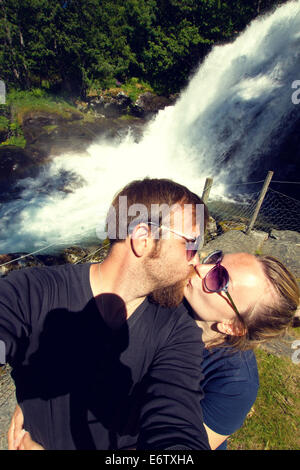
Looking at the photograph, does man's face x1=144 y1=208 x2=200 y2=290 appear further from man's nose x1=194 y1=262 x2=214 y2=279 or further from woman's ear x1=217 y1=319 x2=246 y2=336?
woman's ear x1=217 y1=319 x2=246 y2=336

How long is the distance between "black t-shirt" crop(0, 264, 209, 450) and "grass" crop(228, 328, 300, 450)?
1.94m

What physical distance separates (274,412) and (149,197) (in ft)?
10.7

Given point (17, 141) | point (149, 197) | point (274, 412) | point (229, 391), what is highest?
point (17, 141)

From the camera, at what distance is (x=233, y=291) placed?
1783 millimetres

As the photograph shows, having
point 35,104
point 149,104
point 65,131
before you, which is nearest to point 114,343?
point 65,131

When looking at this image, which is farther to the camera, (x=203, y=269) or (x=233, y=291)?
(x=203, y=269)

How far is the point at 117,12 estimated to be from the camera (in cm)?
2334

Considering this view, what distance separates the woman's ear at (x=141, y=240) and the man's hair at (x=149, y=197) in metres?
0.08

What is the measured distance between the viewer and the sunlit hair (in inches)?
63.4

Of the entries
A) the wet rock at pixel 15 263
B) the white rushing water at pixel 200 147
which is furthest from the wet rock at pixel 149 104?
the wet rock at pixel 15 263

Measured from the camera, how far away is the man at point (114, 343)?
1.33 metres

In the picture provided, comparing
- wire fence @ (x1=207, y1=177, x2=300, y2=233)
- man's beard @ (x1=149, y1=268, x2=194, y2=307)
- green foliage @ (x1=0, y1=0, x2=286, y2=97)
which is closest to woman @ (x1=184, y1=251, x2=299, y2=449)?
man's beard @ (x1=149, y1=268, x2=194, y2=307)

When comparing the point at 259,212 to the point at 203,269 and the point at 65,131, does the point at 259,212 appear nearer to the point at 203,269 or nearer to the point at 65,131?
the point at 203,269

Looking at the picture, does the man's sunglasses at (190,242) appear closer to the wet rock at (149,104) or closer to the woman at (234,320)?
the woman at (234,320)
